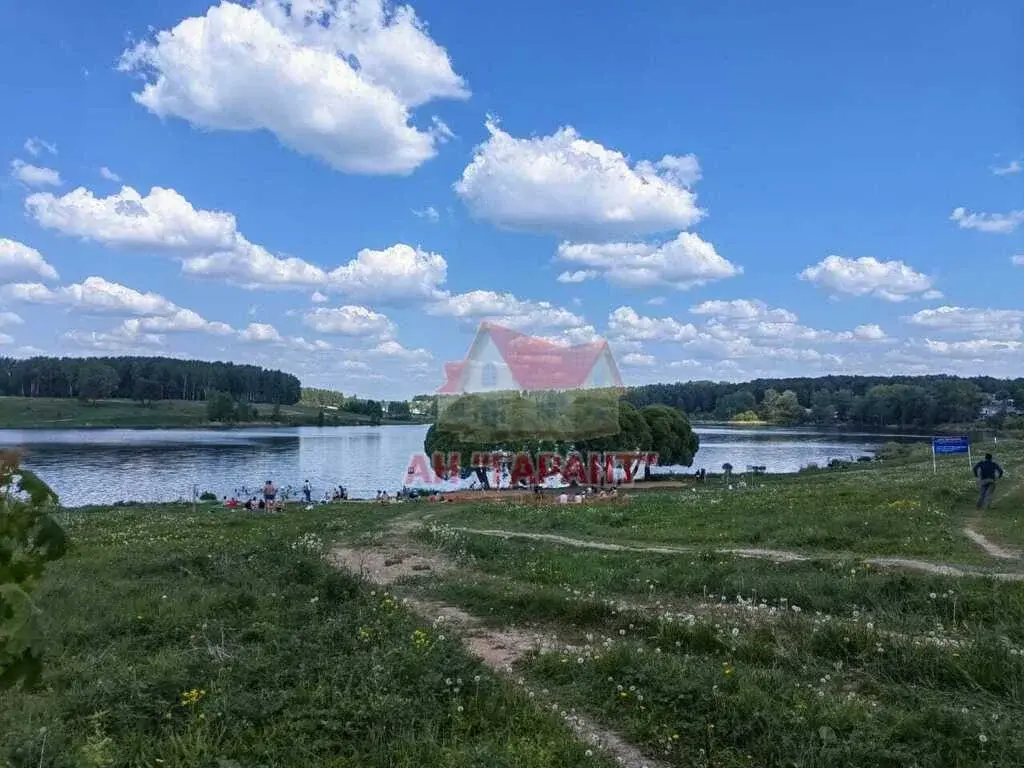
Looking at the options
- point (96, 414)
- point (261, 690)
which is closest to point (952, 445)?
point (261, 690)

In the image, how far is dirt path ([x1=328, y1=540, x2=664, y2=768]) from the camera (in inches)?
271

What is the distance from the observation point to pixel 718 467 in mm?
81938

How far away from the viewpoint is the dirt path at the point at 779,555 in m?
13.6

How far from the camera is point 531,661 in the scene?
30.8 ft

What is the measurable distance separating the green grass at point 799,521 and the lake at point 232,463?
32376 mm

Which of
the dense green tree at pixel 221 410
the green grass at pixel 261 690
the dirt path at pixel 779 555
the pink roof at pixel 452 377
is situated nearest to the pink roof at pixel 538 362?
the pink roof at pixel 452 377

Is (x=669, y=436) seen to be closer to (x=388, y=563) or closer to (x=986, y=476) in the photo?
(x=986, y=476)

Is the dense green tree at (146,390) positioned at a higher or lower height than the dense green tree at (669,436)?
higher

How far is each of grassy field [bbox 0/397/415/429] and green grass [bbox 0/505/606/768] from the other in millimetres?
168535

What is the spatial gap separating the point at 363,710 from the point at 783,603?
25.5ft

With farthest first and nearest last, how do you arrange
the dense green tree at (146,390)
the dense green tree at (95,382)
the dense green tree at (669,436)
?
1. the dense green tree at (146,390)
2. the dense green tree at (95,382)
3. the dense green tree at (669,436)

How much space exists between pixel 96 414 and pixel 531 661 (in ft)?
617

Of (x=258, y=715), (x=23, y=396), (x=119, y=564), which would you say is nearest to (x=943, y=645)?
(x=258, y=715)

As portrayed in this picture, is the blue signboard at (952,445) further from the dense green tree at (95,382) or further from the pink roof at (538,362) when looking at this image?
the dense green tree at (95,382)
